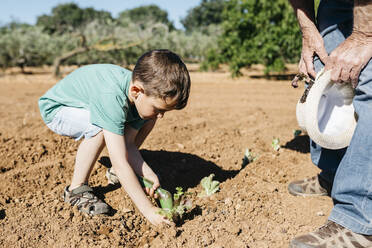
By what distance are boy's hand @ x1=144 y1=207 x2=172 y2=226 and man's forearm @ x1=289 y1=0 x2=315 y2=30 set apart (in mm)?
1623

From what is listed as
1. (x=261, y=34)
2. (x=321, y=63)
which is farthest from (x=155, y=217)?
(x=261, y=34)

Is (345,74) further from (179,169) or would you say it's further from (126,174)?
(179,169)

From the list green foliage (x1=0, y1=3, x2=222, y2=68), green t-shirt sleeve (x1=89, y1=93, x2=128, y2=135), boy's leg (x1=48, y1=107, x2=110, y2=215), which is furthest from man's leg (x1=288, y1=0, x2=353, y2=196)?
green foliage (x1=0, y1=3, x2=222, y2=68)

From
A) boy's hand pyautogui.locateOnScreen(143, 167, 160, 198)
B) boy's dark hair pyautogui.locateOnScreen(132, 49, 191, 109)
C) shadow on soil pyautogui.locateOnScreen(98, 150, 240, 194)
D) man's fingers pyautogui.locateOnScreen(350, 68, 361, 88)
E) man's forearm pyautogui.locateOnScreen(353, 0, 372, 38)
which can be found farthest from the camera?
shadow on soil pyautogui.locateOnScreen(98, 150, 240, 194)

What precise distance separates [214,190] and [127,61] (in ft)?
46.4

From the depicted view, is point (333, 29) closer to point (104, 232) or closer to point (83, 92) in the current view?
point (83, 92)

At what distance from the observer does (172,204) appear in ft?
7.43

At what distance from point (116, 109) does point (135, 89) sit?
17 cm

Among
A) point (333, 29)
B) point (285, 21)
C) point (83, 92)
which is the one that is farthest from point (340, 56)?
point (285, 21)

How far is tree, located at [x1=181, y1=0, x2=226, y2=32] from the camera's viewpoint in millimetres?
72125

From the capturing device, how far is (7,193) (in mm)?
2650

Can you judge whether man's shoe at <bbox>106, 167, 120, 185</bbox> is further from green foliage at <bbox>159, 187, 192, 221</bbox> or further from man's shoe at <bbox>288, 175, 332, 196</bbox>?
man's shoe at <bbox>288, 175, 332, 196</bbox>

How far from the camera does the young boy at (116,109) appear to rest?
207cm

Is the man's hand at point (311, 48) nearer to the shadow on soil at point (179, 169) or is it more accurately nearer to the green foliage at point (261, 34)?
the shadow on soil at point (179, 169)
